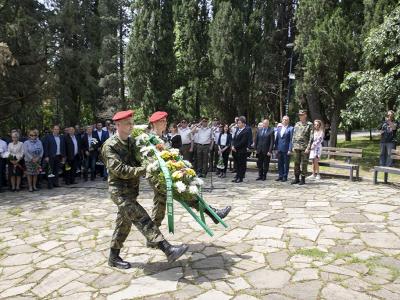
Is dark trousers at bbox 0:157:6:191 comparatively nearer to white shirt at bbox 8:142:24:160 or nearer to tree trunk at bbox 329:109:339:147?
white shirt at bbox 8:142:24:160

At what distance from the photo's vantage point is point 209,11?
2288 centimetres

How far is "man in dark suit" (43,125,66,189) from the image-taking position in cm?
1109

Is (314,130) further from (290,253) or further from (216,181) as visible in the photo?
(290,253)

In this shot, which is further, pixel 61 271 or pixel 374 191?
pixel 374 191

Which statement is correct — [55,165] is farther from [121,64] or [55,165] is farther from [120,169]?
[121,64]

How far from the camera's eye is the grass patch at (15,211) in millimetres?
8180

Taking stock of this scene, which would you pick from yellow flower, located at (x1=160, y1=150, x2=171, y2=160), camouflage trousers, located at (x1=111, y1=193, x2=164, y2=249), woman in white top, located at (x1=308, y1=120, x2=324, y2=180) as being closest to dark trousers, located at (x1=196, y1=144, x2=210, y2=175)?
Answer: woman in white top, located at (x1=308, y1=120, x2=324, y2=180)

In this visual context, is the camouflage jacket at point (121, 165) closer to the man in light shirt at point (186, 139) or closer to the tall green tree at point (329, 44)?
the man in light shirt at point (186, 139)

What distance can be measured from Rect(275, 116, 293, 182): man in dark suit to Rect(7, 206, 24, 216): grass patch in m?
6.65

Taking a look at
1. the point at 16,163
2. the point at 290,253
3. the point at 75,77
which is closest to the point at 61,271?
the point at 290,253

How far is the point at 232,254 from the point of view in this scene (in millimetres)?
5281

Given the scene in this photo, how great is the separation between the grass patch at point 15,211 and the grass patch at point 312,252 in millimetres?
5773

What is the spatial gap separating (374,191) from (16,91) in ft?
41.3

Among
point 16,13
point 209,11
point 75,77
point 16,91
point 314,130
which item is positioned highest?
point 209,11
